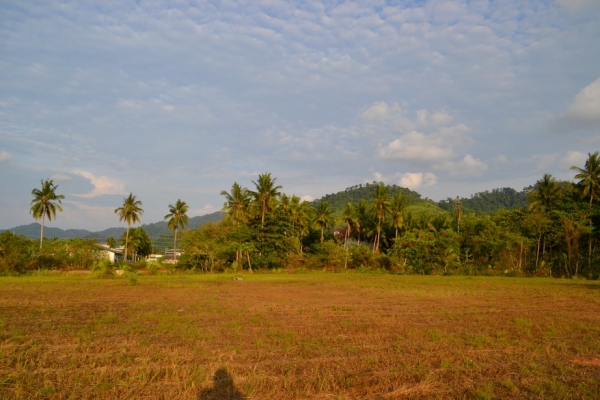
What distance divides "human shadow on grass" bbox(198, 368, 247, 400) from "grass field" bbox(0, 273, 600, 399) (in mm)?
29

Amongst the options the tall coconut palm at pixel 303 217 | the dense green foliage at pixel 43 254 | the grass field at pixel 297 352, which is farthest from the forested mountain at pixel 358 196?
the grass field at pixel 297 352

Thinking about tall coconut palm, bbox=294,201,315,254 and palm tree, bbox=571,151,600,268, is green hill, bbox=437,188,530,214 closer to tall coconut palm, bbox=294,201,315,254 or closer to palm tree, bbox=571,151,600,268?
tall coconut palm, bbox=294,201,315,254

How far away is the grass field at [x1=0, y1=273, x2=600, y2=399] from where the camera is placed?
21.0ft

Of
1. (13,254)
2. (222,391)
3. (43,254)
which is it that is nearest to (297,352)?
(222,391)

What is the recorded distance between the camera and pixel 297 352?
8617 millimetres

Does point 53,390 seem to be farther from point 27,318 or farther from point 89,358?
point 27,318

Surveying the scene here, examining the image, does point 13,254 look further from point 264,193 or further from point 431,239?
point 431,239

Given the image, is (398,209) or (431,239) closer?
(431,239)

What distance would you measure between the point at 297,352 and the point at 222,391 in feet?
8.77

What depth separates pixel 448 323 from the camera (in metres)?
12.5

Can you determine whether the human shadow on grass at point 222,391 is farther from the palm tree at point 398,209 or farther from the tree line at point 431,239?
the palm tree at point 398,209

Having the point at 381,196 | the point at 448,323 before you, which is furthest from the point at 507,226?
the point at 448,323

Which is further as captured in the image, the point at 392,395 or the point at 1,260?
the point at 1,260

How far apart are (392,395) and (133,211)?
187 ft
